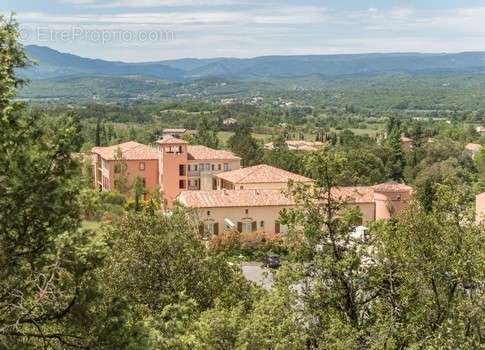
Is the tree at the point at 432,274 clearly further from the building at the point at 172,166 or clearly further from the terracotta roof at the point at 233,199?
the building at the point at 172,166

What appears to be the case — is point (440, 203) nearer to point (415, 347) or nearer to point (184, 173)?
point (415, 347)

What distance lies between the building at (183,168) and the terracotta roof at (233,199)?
996cm

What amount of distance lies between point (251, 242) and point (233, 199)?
4900 mm

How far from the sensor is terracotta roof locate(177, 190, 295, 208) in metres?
41.3

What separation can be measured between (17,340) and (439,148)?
7111 centimetres

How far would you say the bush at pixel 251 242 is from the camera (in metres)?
36.2

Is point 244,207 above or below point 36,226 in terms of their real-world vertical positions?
below

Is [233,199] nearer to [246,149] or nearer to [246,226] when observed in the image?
[246,226]

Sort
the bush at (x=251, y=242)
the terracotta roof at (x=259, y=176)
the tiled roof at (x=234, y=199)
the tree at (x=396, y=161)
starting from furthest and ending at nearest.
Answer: the tree at (x=396, y=161) < the terracotta roof at (x=259, y=176) < the tiled roof at (x=234, y=199) < the bush at (x=251, y=242)

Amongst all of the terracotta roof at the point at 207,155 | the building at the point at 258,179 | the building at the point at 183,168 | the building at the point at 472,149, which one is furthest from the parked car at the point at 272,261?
the building at the point at 472,149

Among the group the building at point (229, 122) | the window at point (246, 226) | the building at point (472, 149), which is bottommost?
the building at point (229, 122)

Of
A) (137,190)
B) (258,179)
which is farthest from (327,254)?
(137,190)

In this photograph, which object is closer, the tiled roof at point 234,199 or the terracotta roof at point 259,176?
the tiled roof at point 234,199

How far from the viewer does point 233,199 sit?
41969 mm
